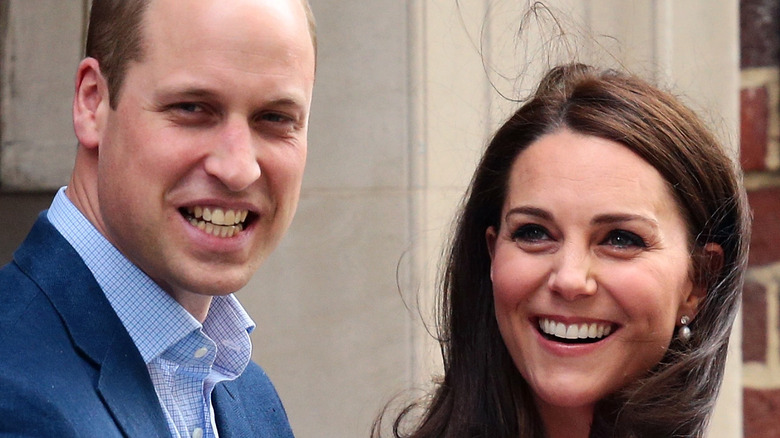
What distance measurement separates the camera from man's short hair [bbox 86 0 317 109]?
1.88 metres

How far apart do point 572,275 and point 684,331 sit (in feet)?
0.92

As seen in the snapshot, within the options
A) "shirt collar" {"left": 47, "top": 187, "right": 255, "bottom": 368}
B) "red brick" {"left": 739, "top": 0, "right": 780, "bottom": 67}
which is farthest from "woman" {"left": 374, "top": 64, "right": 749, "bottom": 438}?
"red brick" {"left": 739, "top": 0, "right": 780, "bottom": 67}

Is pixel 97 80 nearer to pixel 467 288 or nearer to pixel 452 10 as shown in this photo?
pixel 467 288

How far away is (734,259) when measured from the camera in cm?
229

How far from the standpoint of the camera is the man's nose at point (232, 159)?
1849mm

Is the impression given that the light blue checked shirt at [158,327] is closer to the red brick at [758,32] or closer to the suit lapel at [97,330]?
the suit lapel at [97,330]

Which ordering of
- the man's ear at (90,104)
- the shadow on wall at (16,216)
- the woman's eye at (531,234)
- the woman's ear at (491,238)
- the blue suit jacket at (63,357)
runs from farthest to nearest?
the shadow on wall at (16,216) < the woman's ear at (491,238) < the woman's eye at (531,234) < the man's ear at (90,104) < the blue suit jacket at (63,357)

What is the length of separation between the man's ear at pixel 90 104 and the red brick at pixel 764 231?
1.75 metres

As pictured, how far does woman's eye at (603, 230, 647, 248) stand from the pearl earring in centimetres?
19

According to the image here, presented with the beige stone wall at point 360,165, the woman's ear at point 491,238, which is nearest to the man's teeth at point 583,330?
the woman's ear at point 491,238

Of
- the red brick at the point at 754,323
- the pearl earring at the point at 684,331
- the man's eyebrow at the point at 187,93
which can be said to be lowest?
the red brick at the point at 754,323

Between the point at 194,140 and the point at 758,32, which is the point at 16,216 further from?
the point at 758,32

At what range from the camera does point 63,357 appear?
5.77ft

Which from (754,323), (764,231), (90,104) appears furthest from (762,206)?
(90,104)
